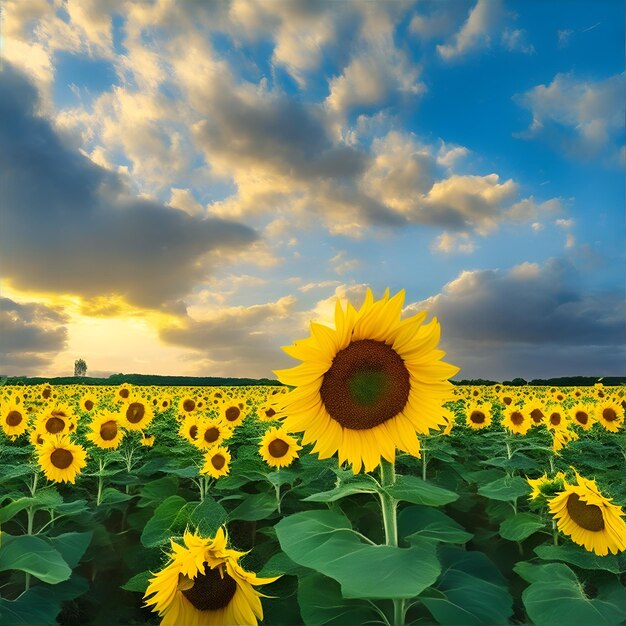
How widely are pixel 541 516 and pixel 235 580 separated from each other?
10.4 ft

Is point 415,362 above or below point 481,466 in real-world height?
above

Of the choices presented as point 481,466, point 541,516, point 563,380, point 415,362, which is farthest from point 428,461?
point 563,380

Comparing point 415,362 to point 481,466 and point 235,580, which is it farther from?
point 481,466

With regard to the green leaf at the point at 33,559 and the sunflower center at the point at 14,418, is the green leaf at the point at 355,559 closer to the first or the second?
the green leaf at the point at 33,559

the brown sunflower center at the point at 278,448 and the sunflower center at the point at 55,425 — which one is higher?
the sunflower center at the point at 55,425

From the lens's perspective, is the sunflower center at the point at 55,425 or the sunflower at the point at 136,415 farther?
the sunflower at the point at 136,415

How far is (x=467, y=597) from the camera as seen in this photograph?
3105 mm

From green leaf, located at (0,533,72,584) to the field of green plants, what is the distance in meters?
0.01

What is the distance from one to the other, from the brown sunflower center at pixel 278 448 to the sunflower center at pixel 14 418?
235 inches

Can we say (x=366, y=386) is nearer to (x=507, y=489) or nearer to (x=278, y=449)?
(x=507, y=489)

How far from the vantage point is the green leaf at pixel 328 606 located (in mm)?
3115

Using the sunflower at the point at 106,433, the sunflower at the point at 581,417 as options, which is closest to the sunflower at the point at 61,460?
the sunflower at the point at 106,433

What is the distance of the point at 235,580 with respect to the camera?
9.29 ft

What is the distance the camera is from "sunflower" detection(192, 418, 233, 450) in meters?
7.92
